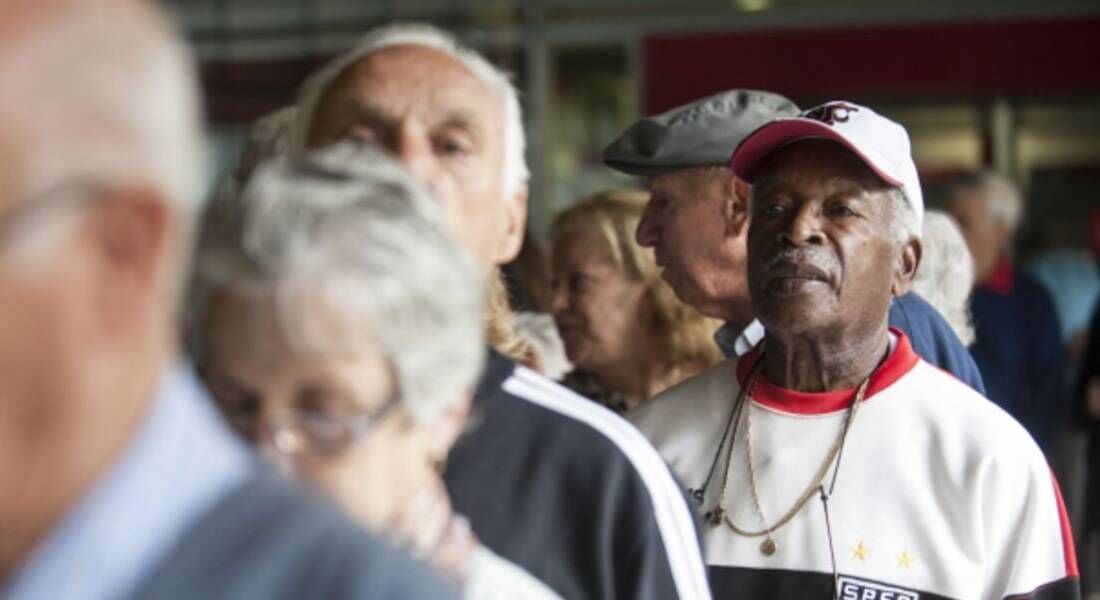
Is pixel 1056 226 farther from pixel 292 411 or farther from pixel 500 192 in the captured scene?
pixel 292 411

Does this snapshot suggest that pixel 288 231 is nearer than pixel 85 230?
No

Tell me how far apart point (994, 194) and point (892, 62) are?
370 centimetres

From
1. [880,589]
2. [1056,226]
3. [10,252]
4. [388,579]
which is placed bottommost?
[1056,226]

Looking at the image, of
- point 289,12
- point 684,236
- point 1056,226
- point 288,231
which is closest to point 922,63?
point 1056,226

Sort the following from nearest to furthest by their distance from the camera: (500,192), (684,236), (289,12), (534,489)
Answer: (534,489)
(500,192)
(684,236)
(289,12)

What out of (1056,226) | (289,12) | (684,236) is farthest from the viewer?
(289,12)

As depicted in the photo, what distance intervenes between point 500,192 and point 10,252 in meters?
1.20

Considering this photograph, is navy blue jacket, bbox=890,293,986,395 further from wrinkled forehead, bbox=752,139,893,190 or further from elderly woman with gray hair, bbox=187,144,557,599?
elderly woman with gray hair, bbox=187,144,557,599

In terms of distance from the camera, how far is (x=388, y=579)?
1.08 metres

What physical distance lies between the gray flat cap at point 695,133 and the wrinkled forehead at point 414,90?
118 cm

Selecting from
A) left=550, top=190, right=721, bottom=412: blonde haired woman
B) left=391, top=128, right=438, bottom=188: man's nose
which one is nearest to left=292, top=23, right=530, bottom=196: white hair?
left=391, top=128, right=438, bottom=188: man's nose

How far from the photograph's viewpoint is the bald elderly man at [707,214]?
10.9 feet

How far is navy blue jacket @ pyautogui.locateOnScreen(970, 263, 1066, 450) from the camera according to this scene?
6.12 m

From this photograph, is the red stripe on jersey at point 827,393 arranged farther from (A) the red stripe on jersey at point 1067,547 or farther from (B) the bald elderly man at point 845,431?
(A) the red stripe on jersey at point 1067,547
